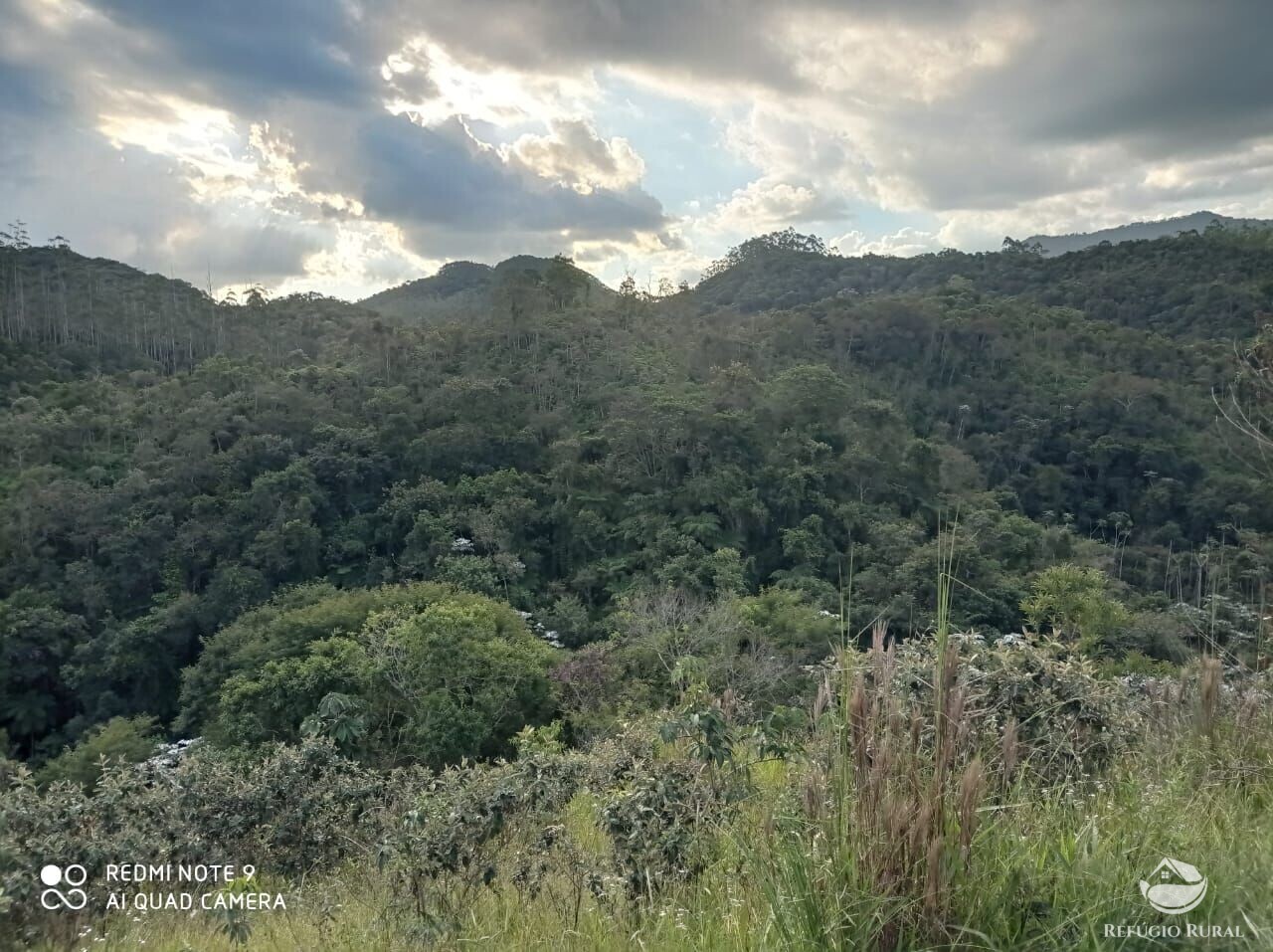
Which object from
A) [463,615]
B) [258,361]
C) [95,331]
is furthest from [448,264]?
[463,615]

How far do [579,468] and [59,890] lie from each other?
19.9 m

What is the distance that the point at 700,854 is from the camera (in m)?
2.34

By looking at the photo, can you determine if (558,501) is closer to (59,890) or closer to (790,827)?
(59,890)

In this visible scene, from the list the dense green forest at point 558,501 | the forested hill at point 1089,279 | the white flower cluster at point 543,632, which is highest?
the forested hill at point 1089,279

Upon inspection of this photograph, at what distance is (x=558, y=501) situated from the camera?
71.4 ft

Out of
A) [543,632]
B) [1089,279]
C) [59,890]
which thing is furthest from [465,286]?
[59,890]

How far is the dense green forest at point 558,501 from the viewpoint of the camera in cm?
1234

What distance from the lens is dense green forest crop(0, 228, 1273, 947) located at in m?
12.3

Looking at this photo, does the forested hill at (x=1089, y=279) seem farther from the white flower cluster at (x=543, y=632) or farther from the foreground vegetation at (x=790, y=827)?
the foreground vegetation at (x=790, y=827)

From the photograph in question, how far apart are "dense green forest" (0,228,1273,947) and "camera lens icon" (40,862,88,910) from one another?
4.06 ft

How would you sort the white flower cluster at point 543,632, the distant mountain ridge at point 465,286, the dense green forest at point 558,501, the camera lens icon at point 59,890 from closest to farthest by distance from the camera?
1. the camera lens icon at point 59,890
2. the dense green forest at point 558,501
3. the white flower cluster at point 543,632
4. the distant mountain ridge at point 465,286

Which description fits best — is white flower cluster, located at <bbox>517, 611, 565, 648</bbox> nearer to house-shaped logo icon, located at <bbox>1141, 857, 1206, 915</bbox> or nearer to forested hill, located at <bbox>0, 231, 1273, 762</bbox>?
forested hill, located at <bbox>0, 231, 1273, 762</bbox>

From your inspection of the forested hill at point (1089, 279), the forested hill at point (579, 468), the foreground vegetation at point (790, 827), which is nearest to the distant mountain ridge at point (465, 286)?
the forested hill at point (579, 468)

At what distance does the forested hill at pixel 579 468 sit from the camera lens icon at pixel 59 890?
9950mm
